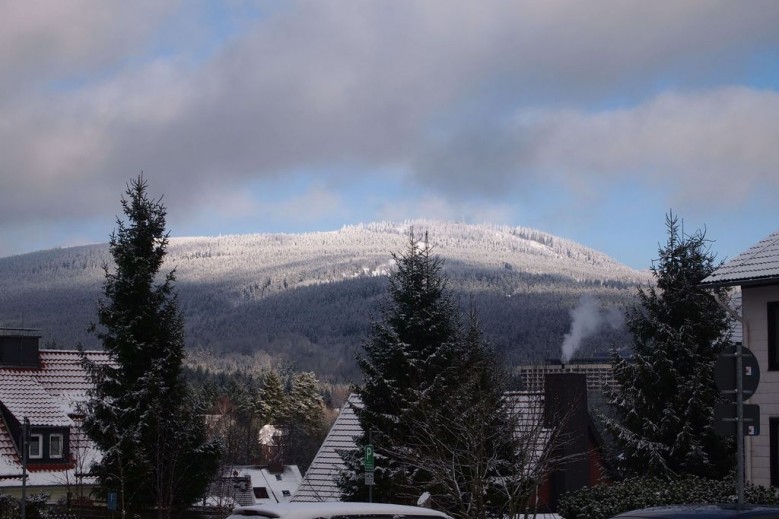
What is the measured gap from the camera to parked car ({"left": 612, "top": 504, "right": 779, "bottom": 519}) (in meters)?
10.8

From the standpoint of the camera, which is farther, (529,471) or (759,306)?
(759,306)

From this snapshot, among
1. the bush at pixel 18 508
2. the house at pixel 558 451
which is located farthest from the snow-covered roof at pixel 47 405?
the house at pixel 558 451

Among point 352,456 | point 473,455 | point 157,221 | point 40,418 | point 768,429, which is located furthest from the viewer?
point 40,418

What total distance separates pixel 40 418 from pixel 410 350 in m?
19.8

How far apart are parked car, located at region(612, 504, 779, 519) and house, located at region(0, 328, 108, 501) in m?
30.4

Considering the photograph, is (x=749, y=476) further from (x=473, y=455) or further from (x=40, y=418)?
(x=40, y=418)

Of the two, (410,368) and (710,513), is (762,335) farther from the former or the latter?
(710,513)

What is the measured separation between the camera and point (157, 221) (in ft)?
108

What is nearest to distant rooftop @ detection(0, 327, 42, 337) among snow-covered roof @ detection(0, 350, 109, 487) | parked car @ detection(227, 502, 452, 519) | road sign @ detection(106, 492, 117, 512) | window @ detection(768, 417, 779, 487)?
snow-covered roof @ detection(0, 350, 109, 487)

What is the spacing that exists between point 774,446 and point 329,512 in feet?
53.2

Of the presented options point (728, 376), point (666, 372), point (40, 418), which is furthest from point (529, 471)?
point (40, 418)

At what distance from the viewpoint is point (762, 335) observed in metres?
25.4

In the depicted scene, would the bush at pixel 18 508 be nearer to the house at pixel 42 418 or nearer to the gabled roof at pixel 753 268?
the house at pixel 42 418

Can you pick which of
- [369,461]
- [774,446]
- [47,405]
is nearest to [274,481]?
[47,405]
